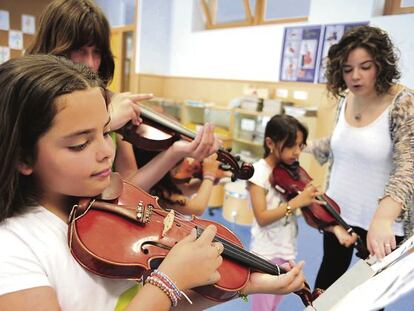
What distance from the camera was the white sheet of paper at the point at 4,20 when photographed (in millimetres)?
4121

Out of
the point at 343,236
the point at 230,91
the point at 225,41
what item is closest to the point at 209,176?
the point at 343,236

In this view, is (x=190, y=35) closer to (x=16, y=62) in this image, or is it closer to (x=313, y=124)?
(x=313, y=124)

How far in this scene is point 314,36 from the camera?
144 inches

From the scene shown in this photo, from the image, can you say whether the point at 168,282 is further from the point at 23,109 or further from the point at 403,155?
the point at 403,155

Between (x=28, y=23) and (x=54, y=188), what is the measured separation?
14.6 feet

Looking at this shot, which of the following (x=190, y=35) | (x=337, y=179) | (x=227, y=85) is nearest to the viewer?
(x=337, y=179)

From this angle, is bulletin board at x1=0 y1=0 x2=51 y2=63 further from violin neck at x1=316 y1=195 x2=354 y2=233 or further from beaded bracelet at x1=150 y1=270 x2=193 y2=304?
beaded bracelet at x1=150 y1=270 x2=193 y2=304

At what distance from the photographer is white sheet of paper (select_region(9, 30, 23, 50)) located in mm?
4188

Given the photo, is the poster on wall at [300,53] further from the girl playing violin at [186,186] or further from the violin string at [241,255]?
the violin string at [241,255]

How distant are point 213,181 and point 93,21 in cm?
102

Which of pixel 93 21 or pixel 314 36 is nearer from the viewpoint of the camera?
pixel 93 21

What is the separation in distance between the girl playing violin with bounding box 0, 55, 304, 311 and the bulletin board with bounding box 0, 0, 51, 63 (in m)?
4.16

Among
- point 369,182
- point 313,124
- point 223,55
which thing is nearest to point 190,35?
point 223,55

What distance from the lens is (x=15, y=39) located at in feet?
13.8
